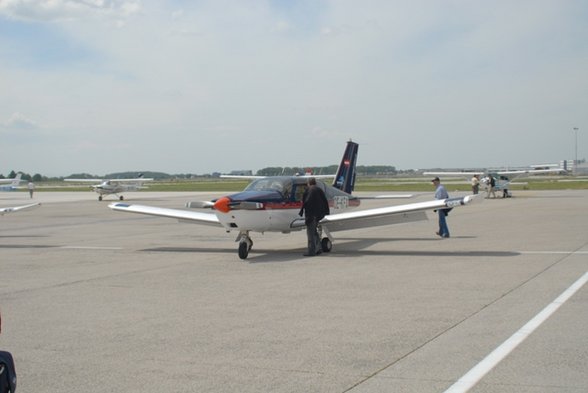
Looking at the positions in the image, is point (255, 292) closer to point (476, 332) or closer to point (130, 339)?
point (130, 339)

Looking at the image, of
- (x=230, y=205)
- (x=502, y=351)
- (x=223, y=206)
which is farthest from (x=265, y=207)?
(x=502, y=351)

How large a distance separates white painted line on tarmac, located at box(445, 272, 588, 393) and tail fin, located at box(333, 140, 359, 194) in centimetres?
1090

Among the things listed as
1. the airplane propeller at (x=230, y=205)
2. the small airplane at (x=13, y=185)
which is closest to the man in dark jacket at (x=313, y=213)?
the airplane propeller at (x=230, y=205)

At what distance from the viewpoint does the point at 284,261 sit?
13750 millimetres

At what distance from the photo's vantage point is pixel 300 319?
7.84 metres

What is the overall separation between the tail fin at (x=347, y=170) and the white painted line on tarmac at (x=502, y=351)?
35.8 feet

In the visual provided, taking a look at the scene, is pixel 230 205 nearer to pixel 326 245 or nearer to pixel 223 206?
pixel 223 206

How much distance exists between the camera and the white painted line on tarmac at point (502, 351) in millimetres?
5172

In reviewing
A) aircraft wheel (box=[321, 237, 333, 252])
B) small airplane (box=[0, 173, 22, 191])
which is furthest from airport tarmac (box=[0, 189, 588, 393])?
small airplane (box=[0, 173, 22, 191])

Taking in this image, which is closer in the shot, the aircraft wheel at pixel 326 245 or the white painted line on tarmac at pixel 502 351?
the white painted line on tarmac at pixel 502 351

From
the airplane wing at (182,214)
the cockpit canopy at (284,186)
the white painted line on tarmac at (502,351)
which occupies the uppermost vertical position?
the cockpit canopy at (284,186)

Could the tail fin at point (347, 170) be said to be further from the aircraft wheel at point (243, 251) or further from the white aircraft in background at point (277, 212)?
the aircraft wheel at point (243, 251)

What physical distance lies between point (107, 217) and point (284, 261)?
62.8 feet

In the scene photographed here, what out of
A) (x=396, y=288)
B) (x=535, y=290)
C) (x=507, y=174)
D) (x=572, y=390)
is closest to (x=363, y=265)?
(x=396, y=288)
